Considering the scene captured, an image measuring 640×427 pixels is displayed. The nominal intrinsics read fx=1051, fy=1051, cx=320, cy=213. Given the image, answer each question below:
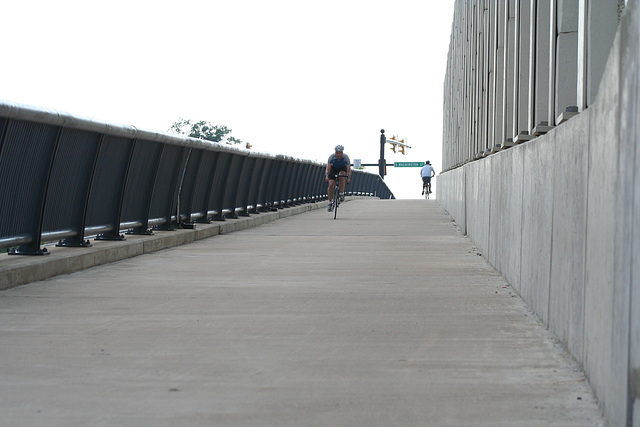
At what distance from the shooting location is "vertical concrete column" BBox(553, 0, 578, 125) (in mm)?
7266

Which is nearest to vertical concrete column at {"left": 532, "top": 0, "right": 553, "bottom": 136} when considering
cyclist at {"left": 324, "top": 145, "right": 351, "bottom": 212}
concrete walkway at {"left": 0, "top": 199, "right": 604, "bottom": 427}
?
concrete walkway at {"left": 0, "top": 199, "right": 604, "bottom": 427}

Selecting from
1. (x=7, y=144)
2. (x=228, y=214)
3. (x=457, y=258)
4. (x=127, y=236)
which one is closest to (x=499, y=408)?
(x=7, y=144)

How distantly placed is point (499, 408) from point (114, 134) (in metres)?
8.35

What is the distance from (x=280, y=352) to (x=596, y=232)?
1989 millimetres

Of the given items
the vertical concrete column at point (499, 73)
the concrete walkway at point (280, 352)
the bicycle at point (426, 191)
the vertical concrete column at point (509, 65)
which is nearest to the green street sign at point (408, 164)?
the bicycle at point (426, 191)

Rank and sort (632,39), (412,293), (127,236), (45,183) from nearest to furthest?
(632,39), (412,293), (45,183), (127,236)

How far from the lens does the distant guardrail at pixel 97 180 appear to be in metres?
9.51

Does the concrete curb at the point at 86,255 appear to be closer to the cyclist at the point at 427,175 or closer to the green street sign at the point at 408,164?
the cyclist at the point at 427,175

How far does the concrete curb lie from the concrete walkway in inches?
5.7

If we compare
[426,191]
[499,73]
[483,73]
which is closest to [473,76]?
[483,73]

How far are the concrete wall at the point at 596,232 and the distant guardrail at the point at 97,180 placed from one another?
14.7 ft

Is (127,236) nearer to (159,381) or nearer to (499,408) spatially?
(159,381)

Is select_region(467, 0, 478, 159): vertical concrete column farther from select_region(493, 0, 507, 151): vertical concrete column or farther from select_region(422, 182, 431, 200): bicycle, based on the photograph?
select_region(422, 182, 431, 200): bicycle

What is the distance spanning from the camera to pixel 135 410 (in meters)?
4.49
